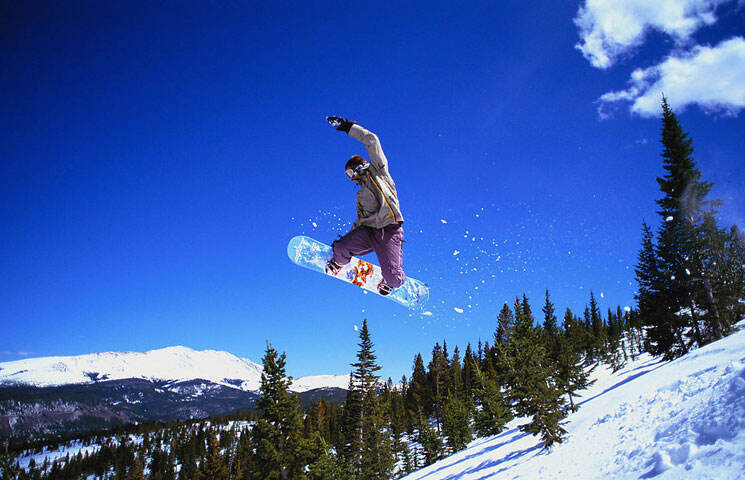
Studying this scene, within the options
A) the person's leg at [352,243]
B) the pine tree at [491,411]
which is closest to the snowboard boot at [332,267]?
the person's leg at [352,243]

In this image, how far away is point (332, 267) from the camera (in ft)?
28.2

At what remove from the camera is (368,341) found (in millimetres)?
35000

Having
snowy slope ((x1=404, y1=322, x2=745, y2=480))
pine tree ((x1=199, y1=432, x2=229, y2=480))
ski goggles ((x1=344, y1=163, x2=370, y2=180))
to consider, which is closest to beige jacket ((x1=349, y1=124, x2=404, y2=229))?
ski goggles ((x1=344, y1=163, x2=370, y2=180))

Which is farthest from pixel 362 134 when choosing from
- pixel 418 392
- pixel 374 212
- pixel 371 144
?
pixel 418 392

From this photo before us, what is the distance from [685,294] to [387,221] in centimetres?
3014

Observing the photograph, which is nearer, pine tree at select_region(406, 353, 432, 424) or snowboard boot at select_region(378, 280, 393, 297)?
snowboard boot at select_region(378, 280, 393, 297)

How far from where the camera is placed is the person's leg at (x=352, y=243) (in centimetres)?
793

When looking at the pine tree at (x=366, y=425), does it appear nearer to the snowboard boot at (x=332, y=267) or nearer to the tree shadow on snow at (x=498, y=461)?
the tree shadow on snow at (x=498, y=461)

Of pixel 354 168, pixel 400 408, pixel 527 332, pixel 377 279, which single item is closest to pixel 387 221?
pixel 354 168

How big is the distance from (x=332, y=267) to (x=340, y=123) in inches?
137

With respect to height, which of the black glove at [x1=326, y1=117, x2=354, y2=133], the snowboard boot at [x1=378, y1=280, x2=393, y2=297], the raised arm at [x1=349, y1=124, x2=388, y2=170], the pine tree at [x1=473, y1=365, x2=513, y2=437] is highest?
the black glove at [x1=326, y1=117, x2=354, y2=133]

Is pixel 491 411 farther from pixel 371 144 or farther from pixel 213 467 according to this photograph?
pixel 371 144

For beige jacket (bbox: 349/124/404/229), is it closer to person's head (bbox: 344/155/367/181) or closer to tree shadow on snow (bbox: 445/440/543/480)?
person's head (bbox: 344/155/367/181)

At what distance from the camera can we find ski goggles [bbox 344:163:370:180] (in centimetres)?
716
